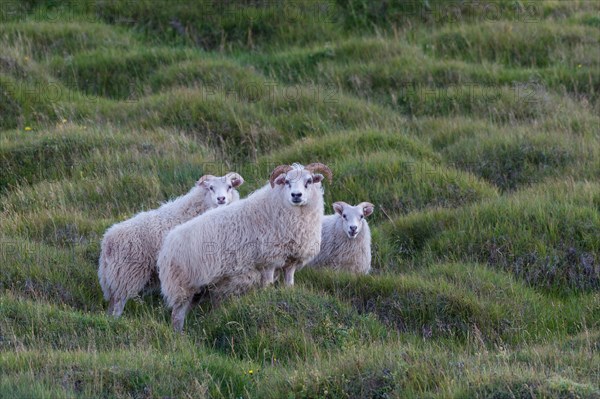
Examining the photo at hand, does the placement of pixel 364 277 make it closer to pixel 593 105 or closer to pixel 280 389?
pixel 280 389

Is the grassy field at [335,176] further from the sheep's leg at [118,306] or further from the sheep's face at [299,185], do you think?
the sheep's face at [299,185]

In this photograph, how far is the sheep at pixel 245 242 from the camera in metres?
10.7

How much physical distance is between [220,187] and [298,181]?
4.33ft

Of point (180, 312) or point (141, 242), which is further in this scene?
point (141, 242)

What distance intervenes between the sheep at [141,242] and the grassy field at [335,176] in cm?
24

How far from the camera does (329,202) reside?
13.7 m

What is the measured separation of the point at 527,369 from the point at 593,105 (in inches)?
369

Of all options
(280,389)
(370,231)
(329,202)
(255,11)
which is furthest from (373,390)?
(255,11)

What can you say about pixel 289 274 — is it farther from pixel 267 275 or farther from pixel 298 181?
pixel 298 181

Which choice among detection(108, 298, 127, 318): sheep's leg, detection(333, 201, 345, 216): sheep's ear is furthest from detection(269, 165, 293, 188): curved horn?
detection(108, 298, 127, 318): sheep's leg

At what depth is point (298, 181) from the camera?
10859mm

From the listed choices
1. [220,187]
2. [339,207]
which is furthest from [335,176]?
[220,187]

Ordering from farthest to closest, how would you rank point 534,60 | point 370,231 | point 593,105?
point 534,60 < point 593,105 < point 370,231

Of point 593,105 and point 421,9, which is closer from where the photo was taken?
point 593,105
